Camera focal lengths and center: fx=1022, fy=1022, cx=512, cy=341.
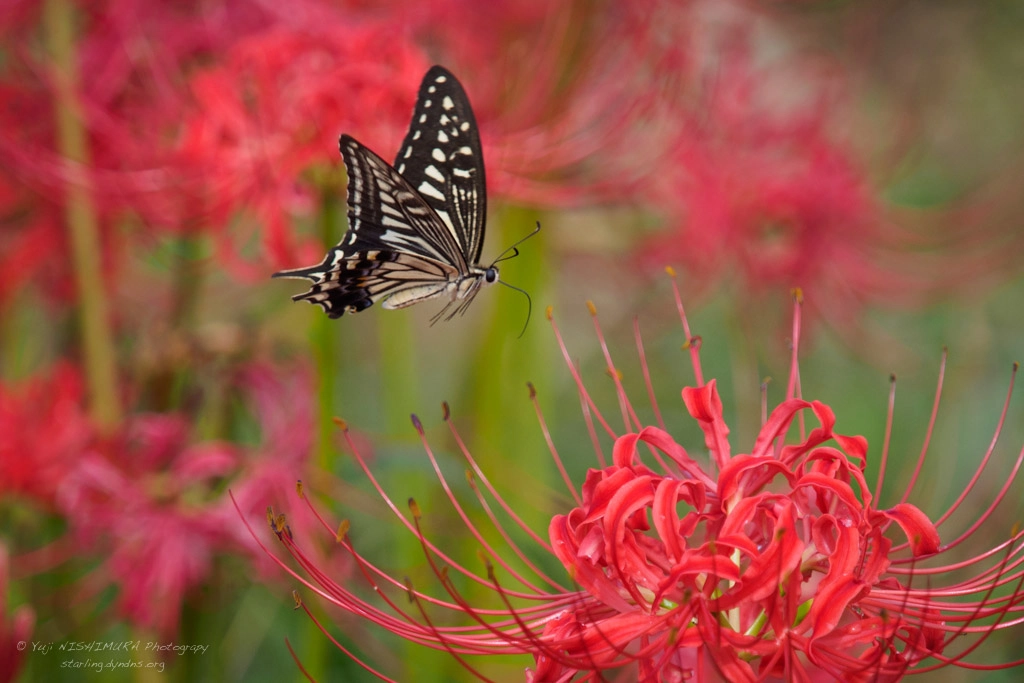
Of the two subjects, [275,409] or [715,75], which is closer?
[275,409]

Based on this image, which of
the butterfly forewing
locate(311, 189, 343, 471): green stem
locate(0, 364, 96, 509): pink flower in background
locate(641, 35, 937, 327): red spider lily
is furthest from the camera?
locate(641, 35, 937, 327): red spider lily

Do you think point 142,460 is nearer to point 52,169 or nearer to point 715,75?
point 52,169

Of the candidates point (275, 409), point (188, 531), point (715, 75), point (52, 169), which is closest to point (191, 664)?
point (188, 531)

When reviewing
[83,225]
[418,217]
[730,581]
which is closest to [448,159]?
[418,217]

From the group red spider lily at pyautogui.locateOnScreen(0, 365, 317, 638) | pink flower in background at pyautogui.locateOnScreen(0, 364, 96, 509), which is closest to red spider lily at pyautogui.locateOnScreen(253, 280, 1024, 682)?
red spider lily at pyautogui.locateOnScreen(0, 365, 317, 638)

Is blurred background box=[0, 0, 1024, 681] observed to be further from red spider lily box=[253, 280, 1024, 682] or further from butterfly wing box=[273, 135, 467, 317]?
red spider lily box=[253, 280, 1024, 682]

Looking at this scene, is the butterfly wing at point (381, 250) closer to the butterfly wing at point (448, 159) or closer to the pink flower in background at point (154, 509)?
the butterfly wing at point (448, 159)

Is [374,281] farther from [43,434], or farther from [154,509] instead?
[43,434]
